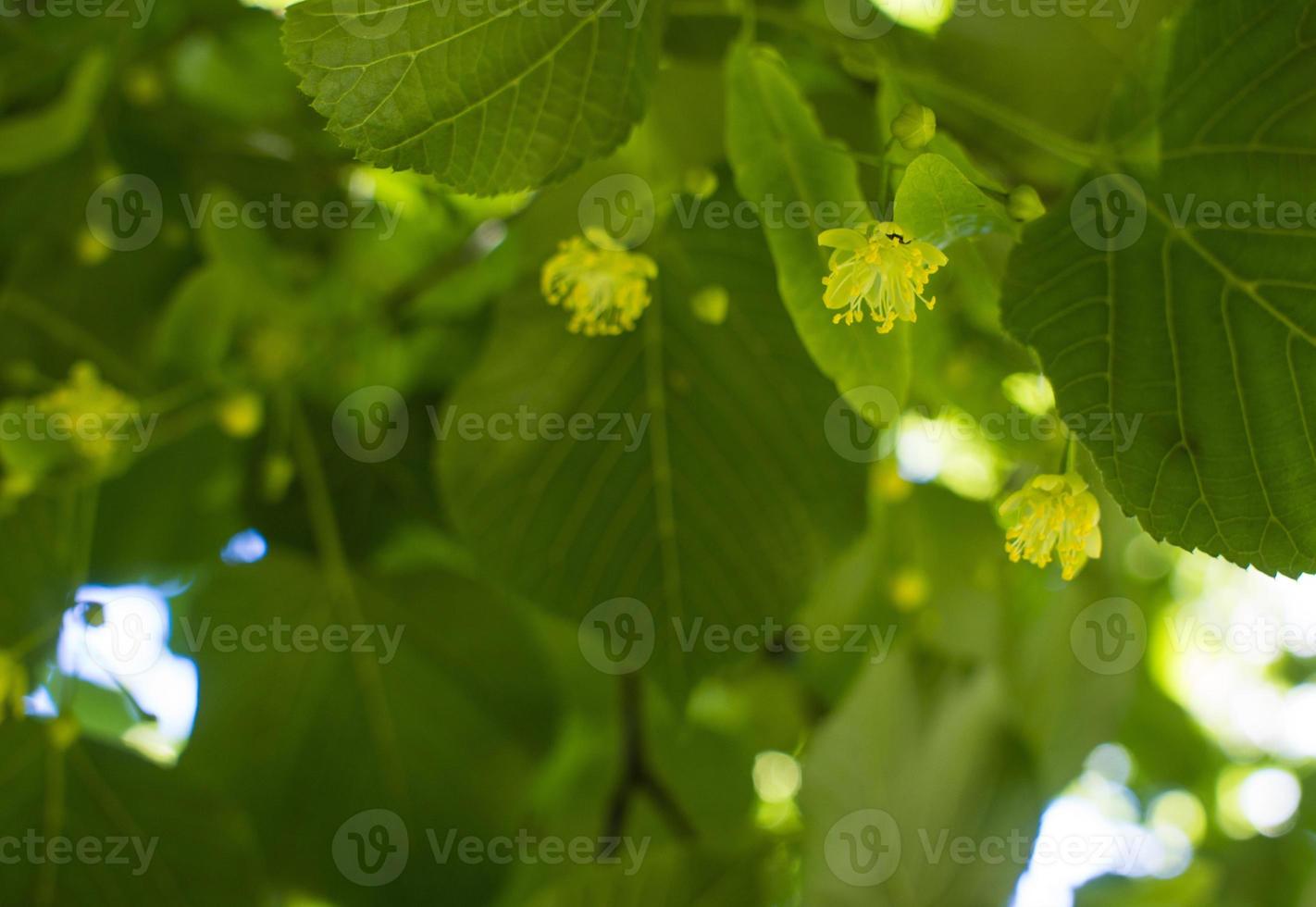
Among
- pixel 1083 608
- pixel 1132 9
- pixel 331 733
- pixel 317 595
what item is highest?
pixel 1132 9

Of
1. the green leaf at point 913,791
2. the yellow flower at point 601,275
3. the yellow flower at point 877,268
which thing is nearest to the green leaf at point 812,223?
the yellow flower at point 877,268

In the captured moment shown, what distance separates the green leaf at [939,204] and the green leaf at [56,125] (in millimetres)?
728

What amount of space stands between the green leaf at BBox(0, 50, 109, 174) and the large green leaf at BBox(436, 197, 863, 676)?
40 cm

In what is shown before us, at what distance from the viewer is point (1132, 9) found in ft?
2.46

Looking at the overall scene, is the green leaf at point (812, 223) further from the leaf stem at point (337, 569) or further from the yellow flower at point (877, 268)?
the leaf stem at point (337, 569)

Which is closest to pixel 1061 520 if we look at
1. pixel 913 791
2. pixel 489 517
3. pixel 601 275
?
pixel 601 275

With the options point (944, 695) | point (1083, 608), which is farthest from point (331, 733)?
point (1083, 608)

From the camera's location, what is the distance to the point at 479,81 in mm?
483

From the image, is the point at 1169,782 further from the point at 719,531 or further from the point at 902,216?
the point at 902,216

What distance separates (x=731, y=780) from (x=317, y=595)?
0.49 meters

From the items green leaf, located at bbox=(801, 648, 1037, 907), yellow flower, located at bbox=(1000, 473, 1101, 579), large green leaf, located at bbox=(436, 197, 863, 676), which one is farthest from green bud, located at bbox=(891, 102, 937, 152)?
green leaf, located at bbox=(801, 648, 1037, 907)

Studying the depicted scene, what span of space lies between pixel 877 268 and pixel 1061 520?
0.57 ft

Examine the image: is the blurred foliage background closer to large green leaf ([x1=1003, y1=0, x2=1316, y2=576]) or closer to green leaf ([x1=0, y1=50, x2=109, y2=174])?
green leaf ([x1=0, y1=50, x2=109, y2=174])

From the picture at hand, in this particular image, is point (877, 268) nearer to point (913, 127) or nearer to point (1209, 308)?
point (913, 127)
